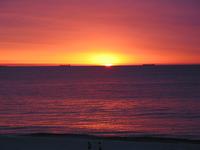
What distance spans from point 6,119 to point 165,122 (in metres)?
12.0

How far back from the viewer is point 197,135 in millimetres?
23562

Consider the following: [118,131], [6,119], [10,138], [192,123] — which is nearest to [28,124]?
[6,119]

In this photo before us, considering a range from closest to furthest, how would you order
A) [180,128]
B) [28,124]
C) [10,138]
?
[10,138]
[180,128]
[28,124]

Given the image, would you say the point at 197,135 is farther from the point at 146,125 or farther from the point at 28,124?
the point at 28,124

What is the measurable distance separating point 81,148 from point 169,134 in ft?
45.6

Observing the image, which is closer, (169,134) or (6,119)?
(169,134)

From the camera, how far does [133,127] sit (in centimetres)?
2691

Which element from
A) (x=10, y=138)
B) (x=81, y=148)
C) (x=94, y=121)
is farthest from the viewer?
(x=94, y=121)

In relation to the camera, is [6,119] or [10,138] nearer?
[10,138]

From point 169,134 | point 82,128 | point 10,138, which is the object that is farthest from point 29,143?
point 82,128

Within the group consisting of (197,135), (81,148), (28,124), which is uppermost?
(28,124)

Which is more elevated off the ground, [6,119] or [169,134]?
[6,119]

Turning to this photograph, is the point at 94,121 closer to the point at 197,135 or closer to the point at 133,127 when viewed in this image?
the point at 133,127

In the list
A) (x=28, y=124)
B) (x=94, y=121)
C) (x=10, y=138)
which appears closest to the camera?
(x=10, y=138)
